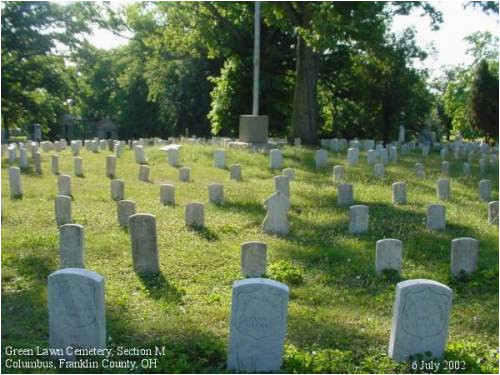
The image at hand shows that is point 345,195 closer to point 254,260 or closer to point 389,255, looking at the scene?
point 389,255

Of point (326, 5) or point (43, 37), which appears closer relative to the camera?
point (326, 5)

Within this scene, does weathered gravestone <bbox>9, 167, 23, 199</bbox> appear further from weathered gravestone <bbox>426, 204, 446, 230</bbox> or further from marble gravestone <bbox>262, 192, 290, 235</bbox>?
weathered gravestone <bbox>426, 204, 446, 230</bbox>

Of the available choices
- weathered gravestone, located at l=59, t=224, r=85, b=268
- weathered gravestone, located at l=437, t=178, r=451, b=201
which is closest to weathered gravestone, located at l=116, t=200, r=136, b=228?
weathered gravestone, located at l=59, t=224, r=85, b=268

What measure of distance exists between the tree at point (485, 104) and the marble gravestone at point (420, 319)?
30.9 meters

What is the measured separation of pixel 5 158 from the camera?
69.0ft

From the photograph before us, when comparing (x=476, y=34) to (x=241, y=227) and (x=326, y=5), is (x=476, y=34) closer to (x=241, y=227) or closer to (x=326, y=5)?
(x=326, y=5)

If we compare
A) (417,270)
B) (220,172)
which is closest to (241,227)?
(417,270)

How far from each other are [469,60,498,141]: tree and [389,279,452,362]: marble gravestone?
3087cm

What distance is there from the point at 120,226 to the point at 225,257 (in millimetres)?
2423

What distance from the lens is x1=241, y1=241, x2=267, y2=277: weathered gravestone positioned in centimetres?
755

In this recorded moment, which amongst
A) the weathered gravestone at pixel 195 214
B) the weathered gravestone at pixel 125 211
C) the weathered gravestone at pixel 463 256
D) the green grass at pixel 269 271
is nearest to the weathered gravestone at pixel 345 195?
the green grass at pixel 269 271

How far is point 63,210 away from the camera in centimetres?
1034

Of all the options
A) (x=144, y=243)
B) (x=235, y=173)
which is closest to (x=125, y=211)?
(x=144, y=243)

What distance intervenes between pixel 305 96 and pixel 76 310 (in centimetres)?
1972
